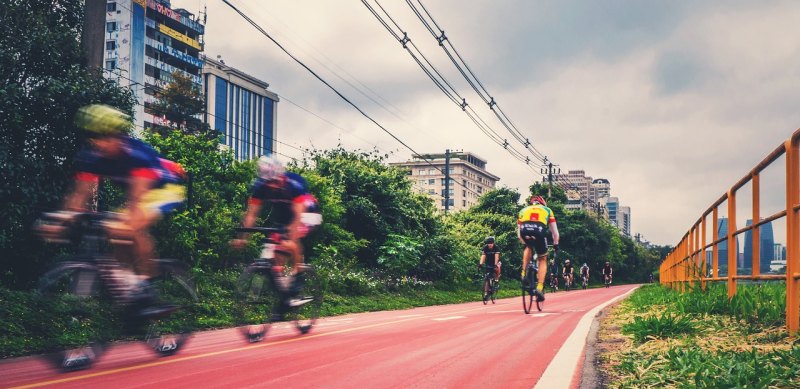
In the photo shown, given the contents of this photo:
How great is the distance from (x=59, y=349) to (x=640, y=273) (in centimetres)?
10841

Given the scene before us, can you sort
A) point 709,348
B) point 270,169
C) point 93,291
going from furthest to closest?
point 270,169, point 93,291, point 709,348

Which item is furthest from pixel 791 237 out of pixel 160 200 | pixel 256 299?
pixel 160 200

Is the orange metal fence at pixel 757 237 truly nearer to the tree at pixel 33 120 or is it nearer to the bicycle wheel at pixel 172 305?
the bicycle wheel at pixel 172 305

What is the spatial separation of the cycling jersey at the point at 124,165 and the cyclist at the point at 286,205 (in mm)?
1682

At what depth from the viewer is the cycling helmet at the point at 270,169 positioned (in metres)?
7.24

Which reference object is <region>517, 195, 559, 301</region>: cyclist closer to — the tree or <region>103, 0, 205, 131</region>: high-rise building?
the tree

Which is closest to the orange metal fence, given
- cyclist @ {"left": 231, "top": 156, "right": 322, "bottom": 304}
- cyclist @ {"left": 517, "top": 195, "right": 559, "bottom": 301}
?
cyclist @ {"left": 517, "top": 195, "right": 559, "bottom": 301}

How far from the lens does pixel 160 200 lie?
566 cm

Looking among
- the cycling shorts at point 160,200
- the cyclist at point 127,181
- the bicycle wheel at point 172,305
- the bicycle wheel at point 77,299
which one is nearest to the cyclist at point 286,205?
the bicycle wheel at point 172,305

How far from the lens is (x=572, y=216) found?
2640 inches

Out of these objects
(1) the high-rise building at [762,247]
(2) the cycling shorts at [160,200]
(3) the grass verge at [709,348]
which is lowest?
(3) the grass verge at [709,348]

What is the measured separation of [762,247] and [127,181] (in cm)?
606

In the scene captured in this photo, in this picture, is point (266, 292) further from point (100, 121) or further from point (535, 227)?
point (535, 227)

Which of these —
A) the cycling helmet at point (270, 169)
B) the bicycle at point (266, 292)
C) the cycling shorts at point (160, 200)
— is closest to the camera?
the cycling shorts at point (160, 200)
